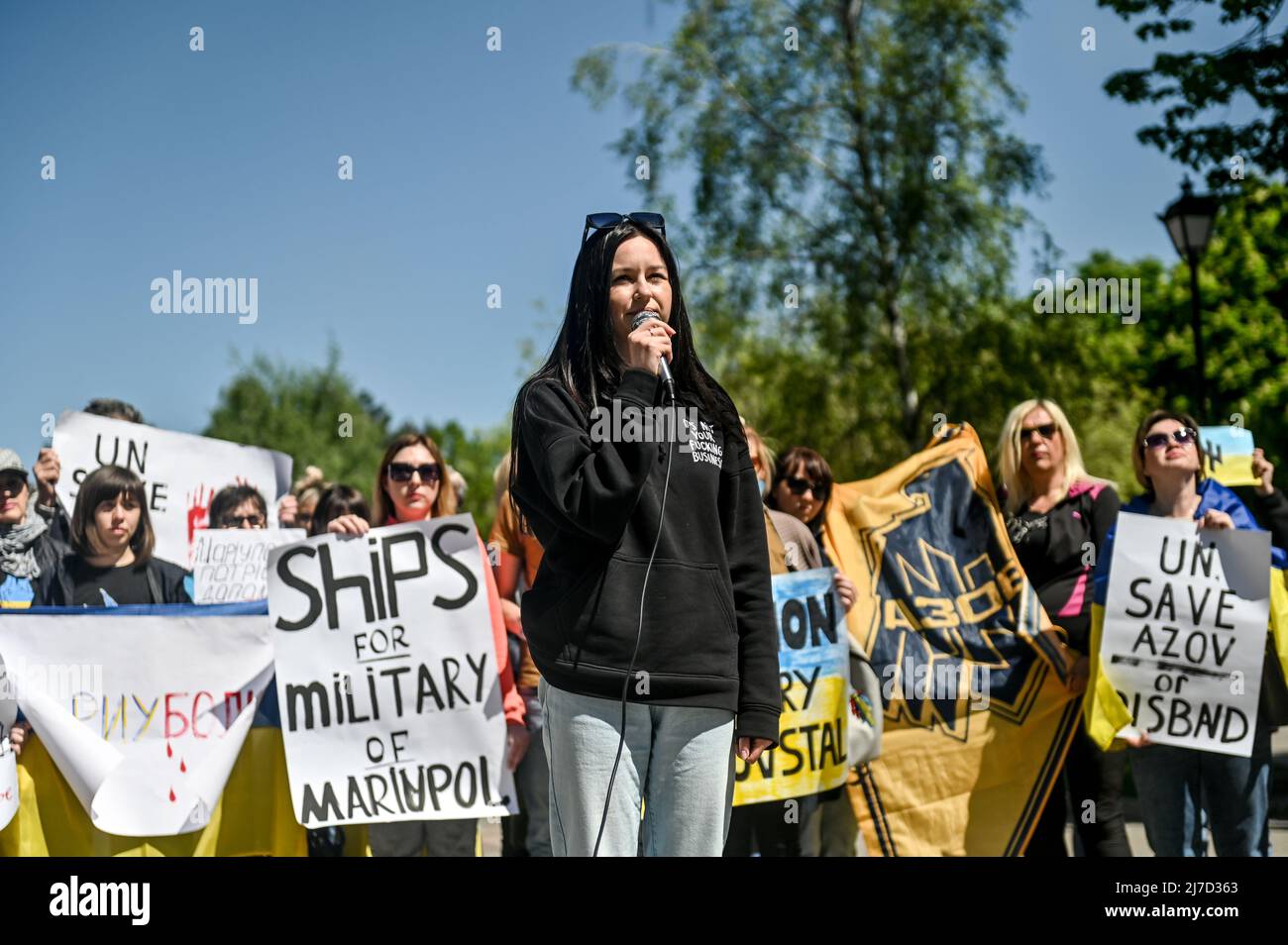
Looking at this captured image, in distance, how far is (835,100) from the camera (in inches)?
709

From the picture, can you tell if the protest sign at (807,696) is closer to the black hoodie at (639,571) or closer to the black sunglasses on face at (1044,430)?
the black sunglasses on face at (1044,430)

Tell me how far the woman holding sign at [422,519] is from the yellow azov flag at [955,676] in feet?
4.72

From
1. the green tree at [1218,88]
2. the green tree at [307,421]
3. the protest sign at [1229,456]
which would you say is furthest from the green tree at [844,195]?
the green tree at [307,421]

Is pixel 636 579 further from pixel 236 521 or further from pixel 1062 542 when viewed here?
pixel 236 521

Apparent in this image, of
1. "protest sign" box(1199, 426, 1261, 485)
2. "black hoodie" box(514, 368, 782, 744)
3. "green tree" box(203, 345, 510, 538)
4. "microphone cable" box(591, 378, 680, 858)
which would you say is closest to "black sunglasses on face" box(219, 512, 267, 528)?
"black hoodie" box(514, 368, 782, 744)

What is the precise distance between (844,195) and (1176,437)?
532 inches

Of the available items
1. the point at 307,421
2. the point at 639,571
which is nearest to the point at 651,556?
the point at 639,571

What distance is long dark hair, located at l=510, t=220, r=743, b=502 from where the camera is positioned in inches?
113

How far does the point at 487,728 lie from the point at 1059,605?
92.5 inches

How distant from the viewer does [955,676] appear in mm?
5250

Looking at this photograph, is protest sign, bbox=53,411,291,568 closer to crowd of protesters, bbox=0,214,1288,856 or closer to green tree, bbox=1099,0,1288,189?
crowd of protesters, bbox=0,214,1288,856

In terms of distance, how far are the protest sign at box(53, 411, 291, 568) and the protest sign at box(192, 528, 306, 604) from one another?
0.96ft
